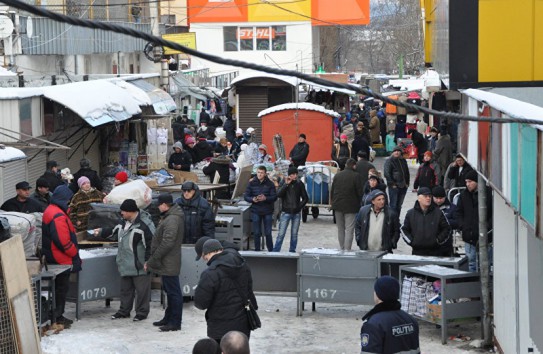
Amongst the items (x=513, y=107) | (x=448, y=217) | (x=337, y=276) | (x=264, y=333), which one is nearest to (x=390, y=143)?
(x=448, y=217)

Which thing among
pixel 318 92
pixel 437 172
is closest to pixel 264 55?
pixel 318 92

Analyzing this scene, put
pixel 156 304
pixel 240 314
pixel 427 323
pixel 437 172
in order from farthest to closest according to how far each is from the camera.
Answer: pixel 437 172, pixel 156 304, pixel 427 323, pixel 240 314

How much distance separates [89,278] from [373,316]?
6.58 meters

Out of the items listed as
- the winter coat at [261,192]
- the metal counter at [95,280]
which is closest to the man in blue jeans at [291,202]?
the winter coat at [261,192]

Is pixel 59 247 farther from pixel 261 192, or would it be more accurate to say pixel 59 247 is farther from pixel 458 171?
pixel 458 171

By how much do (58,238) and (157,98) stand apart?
1473 cm

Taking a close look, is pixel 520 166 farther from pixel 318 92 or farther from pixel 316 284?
pixel 318 92

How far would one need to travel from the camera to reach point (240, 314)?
9.87 metres

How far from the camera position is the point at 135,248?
1341 cm

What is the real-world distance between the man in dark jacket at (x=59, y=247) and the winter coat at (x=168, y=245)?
92 cm

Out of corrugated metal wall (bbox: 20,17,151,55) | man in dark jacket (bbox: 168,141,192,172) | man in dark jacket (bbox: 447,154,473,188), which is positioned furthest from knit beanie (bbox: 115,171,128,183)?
corrugated metal wall (bbox: 20,17,151,55)

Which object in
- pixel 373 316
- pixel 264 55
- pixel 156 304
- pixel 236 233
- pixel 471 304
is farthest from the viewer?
pixel 264 55

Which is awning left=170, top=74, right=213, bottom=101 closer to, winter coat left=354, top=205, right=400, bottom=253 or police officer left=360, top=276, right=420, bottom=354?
winter coat left=354, top=205, right=400, bottom=253

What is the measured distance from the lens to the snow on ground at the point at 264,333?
40.6 ft
